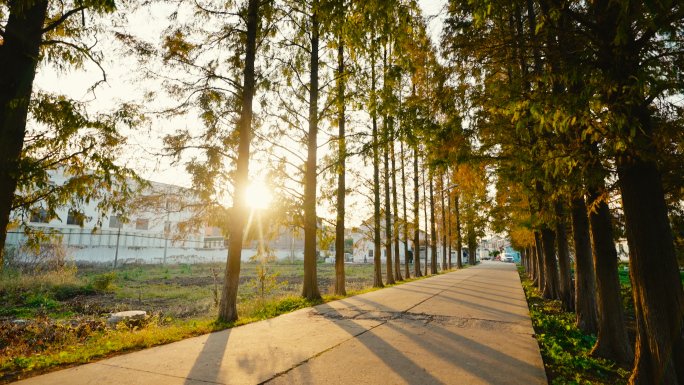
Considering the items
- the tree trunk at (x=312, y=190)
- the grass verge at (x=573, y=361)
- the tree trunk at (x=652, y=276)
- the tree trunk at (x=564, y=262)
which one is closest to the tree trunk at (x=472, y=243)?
the tree trunk at (x=564, y=262)

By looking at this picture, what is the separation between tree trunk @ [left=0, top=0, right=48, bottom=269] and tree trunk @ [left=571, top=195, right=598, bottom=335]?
11.0 m

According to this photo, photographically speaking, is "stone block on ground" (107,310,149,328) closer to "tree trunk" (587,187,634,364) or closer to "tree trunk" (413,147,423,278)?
"tree trunk" (587,187,634,364)

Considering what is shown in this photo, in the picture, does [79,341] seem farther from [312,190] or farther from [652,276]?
[652,276]

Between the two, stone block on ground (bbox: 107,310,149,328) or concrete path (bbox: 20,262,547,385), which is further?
stone block on ground (bbox: 107,310,149,328)

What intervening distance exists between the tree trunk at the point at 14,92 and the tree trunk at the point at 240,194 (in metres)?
3.94

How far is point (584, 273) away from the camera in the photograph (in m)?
7.59

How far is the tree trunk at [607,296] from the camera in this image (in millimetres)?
5688

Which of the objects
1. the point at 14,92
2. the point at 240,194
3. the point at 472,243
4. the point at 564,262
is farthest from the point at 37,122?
the point at 472,243

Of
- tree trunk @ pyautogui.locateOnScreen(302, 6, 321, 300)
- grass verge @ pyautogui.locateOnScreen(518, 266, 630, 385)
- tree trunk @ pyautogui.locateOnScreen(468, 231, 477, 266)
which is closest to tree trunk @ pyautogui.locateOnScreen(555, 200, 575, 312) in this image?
grass verge @ pyautogui.locateOnScreen(518, 266, 630, 385)

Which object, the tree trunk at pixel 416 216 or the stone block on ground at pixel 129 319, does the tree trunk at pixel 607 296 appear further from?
the tree trunk at pixel 416 216

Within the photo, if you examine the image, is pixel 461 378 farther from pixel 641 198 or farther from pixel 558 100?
pixel 558 100

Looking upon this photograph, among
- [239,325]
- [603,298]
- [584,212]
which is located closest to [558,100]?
[603,298]

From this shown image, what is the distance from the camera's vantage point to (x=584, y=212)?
7555 millimetres

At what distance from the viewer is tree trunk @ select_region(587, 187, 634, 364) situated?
569 cm
